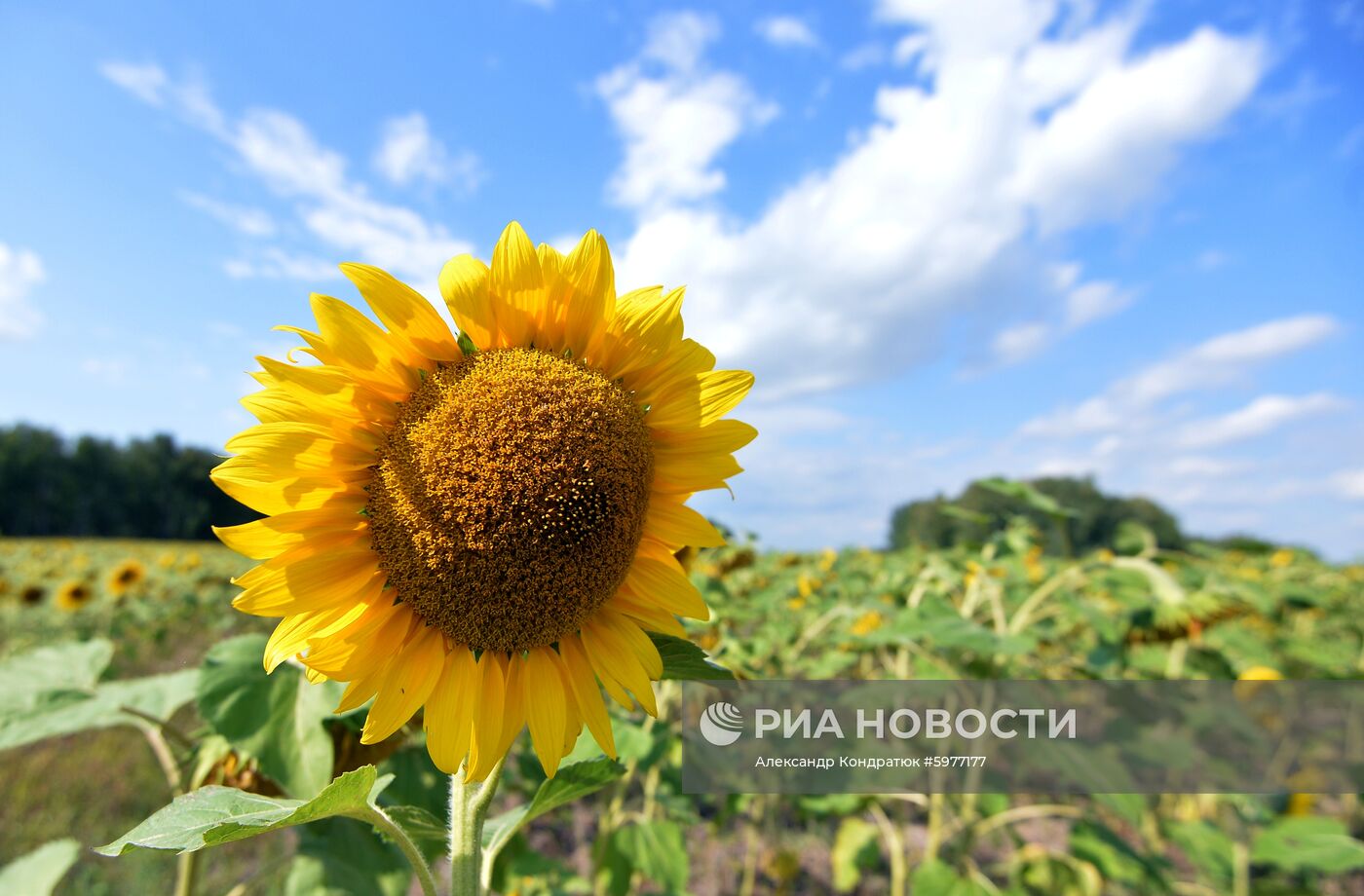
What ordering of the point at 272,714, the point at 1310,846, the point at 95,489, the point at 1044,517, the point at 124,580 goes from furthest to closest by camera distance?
the point at 95,489
the point at 1044,517
the point at 124,580
the point at 1310,846
the point at 272,714

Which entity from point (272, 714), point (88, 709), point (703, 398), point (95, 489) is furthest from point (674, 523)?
point (95, 489)

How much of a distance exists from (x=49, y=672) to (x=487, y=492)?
65.4 inches

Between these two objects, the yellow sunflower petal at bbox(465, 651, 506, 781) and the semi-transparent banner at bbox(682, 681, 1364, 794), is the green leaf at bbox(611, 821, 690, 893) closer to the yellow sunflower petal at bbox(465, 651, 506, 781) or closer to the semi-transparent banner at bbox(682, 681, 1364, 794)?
the semi-transparent banner at bbox(682, 681, 1364, 794)

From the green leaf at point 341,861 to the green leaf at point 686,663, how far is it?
103 cm

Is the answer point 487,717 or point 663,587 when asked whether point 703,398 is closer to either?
point 663,587

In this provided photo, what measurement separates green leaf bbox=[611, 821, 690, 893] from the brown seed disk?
52.5 inches

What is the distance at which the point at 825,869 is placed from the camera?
5617 mm

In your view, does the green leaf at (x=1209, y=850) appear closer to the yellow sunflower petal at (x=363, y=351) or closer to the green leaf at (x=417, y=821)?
the green leaf at (x=417, y=821)

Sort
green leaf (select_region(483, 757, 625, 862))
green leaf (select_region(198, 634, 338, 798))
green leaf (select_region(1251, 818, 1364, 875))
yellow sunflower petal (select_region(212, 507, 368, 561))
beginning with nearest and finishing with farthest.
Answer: yellow sunflower petal (select_region(212, 507, 368, 561))
green leaf (select_region(483, 757, 625, 862))
green leaf (select_region(198, 634, 338, 798))
green leaf (select_region(1251, 818, 1364, 875))

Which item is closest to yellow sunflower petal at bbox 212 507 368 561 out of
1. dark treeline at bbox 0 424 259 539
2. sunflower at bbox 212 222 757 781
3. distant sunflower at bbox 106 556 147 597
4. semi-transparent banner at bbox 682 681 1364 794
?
sunflower at bbox 212 222 757 781

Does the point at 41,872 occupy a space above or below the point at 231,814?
below

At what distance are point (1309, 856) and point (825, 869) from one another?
3444mm

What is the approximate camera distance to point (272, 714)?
4.29 ft

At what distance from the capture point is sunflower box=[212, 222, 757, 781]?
102 cm
